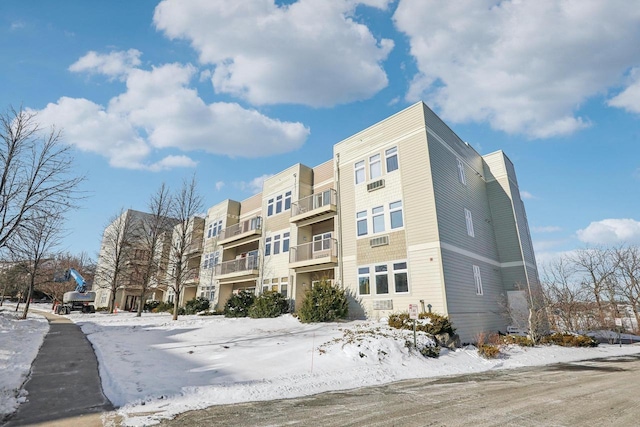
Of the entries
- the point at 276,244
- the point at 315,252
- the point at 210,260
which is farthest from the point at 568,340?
the point at 210,260

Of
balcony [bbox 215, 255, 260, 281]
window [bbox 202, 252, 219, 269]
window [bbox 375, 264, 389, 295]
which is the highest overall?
window [bbox 202, 252, 219, 269]

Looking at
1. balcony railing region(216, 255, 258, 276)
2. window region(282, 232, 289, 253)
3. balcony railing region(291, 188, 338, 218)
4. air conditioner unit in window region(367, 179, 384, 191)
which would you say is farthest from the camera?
balcony railing region(216, 255, 258, 276)

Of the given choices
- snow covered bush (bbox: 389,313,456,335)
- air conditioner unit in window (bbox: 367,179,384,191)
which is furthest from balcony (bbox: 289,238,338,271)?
snow covered bush (bbox: 389,313,456,335)

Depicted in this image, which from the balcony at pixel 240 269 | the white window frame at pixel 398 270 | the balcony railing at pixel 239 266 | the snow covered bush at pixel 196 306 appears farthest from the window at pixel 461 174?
the snow covered bush at pixel 196 306

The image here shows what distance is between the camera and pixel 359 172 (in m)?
20.6

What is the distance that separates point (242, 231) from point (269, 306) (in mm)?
10395

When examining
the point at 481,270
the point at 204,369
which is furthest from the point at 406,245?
the point at 204,369

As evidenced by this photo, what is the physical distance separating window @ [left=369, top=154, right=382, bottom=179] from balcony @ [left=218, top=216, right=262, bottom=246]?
12.0m

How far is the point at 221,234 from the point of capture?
31.2 meters

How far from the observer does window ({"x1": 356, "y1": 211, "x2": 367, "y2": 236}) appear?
749 inches

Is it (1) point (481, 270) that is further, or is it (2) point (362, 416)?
(1) point (481, 270)

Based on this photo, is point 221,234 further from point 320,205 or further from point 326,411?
point 326,411

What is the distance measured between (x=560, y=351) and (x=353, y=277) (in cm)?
1045

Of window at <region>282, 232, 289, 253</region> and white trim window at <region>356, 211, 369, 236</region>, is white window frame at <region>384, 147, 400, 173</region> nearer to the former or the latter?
white trim window at <region>356, 211, 369, 236</region>
